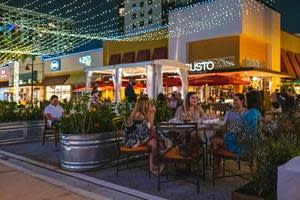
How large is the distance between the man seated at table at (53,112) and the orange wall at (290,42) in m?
21.4

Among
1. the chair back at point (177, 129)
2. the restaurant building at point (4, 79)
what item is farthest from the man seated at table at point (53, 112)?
the restaurant building at point (4, 79)

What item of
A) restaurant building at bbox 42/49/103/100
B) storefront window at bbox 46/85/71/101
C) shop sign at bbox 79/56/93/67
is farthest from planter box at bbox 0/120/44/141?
storefront window at bbox 46/85/71/101

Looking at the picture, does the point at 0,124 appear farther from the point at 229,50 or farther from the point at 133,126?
the point at 229,50

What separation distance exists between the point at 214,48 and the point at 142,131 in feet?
57.0

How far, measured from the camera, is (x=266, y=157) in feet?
13.2

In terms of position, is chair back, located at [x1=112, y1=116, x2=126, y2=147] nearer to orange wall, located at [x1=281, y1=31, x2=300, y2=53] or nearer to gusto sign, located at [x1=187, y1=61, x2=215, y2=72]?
gusto sign, located at [x1=187, y1=61, x2=215, y2=72]

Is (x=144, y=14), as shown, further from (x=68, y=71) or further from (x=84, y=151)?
(x=84, y=151)

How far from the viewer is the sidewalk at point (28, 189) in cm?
513

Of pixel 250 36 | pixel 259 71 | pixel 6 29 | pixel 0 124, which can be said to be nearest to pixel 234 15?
pixel 250 36

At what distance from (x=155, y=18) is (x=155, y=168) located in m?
62.8

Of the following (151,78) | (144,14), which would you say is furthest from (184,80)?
(144,14)

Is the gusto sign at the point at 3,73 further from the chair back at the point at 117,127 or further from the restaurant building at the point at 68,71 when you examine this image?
the chair back at the point at 117,127

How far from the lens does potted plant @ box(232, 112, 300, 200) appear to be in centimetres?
387

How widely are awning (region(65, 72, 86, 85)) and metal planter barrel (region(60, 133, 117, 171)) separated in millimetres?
25071
